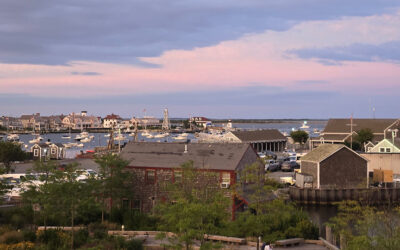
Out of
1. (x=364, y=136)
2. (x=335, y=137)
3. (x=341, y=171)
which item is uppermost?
(x=364, y=136)

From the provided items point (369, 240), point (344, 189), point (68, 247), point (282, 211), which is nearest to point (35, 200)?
point (68, 247)

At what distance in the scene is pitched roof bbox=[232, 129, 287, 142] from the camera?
96775mm

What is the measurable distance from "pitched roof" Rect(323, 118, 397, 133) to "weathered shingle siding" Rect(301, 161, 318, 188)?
43689mm

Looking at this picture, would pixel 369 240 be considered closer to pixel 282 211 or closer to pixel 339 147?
pixel 282 211

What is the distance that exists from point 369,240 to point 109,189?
19.8m

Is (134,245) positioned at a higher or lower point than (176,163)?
lower

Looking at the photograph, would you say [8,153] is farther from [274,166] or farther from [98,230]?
[98,230]

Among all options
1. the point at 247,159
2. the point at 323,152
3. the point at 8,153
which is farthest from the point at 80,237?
the point at 8,153

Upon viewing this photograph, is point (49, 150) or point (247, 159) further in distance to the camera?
point (49, 150)

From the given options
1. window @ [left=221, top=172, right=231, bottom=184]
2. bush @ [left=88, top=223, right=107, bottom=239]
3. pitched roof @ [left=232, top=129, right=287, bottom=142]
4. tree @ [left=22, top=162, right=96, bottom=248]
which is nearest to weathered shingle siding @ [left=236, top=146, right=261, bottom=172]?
window @ [left=221, top=172, right=231, bottom=184]

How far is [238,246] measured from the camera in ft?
85.4

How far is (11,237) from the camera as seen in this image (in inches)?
991

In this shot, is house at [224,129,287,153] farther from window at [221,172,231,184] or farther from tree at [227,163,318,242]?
tree at [227,163,318,242]

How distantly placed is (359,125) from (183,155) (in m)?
68.7
